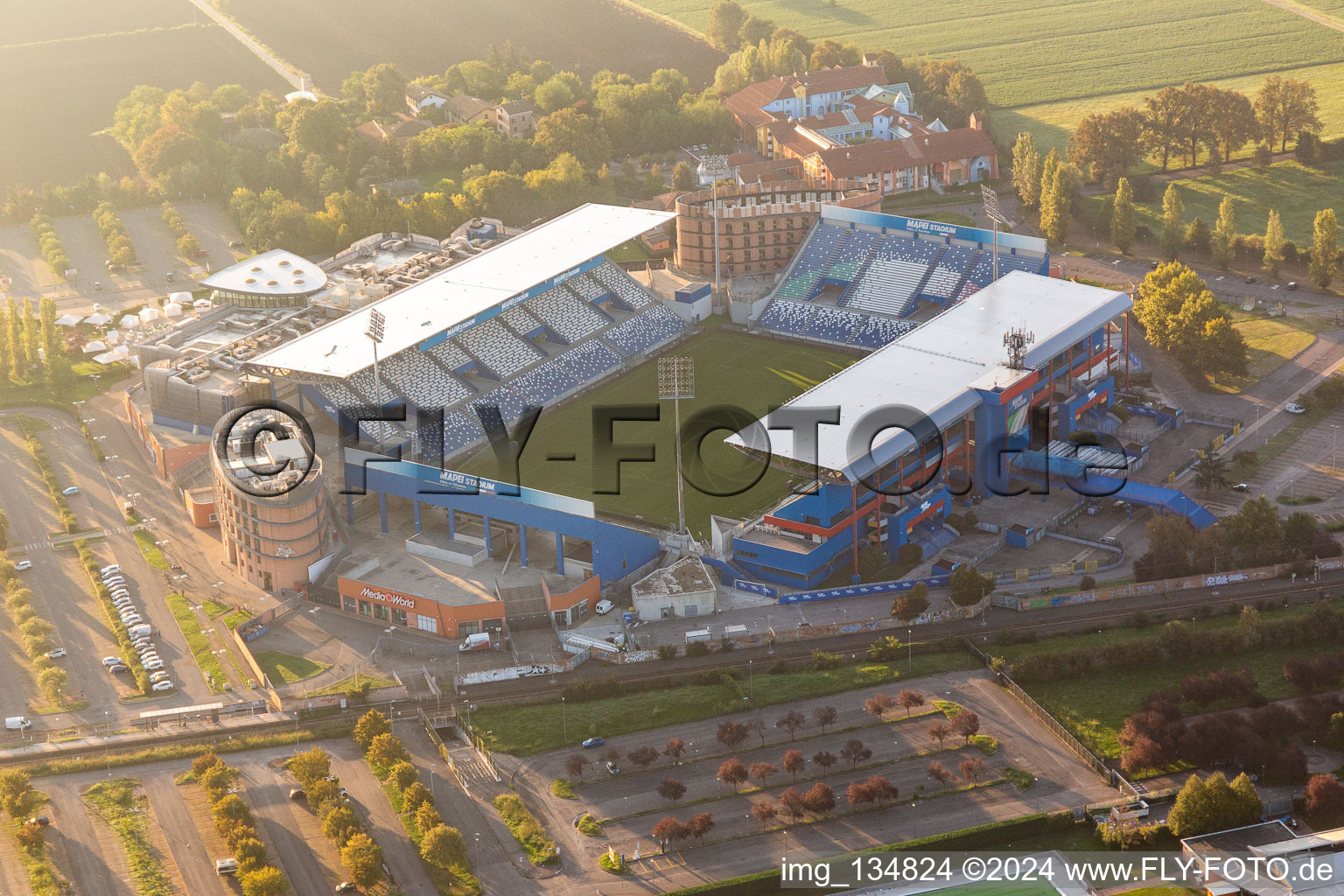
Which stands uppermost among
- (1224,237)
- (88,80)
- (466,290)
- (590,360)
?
(88,80)

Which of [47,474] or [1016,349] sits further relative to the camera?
[47,474]

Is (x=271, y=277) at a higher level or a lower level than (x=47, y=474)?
higher

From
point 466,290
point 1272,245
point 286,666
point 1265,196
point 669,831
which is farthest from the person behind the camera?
point 1265,196

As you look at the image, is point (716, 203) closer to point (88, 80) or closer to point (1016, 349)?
point (1016, 349)

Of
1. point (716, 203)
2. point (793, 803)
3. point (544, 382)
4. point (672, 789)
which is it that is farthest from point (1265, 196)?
point (672, 789)

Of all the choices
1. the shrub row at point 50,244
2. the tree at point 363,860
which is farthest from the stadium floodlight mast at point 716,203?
the tree at point 363,860

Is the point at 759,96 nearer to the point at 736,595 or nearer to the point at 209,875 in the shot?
the point at 736,595

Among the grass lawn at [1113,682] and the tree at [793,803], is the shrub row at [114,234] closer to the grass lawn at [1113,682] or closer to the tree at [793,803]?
the grass lawn at [1113,682]
